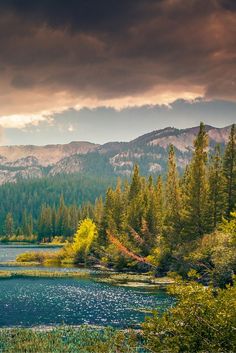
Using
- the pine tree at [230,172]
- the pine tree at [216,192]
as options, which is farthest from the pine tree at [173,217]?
the pine tree at [230,172]

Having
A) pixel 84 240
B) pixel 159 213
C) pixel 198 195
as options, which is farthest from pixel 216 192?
pixel 84 240

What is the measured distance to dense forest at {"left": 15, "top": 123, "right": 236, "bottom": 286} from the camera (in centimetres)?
6941

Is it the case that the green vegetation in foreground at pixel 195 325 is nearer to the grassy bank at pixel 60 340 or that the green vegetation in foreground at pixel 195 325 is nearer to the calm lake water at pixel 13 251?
the grassy bank at pixel 60 340

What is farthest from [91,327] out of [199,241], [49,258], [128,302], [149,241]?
[49,258]

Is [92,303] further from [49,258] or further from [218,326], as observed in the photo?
[49,258]

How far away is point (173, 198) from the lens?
293 ft

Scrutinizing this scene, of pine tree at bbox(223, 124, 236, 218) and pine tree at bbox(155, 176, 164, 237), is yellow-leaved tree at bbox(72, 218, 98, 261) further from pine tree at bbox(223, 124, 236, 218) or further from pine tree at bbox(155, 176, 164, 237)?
pine tree at bbox(223, 124, 236, 218)

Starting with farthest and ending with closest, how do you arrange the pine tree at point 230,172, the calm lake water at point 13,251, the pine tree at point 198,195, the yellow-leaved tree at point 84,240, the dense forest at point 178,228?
the calm lake water at point 13,251, the yellow-leaved tree at point 84,240, the pine tree at point 230,172, the pine tree at point 198,195, the dense forest at point 178,228

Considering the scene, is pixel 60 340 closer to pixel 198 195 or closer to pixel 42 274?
pixel 42 274

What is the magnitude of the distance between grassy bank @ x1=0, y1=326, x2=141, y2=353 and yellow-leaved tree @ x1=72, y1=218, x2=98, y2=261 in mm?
68937

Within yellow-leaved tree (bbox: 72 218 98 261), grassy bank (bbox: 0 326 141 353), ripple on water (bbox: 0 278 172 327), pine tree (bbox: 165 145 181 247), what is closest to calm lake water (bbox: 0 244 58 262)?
yellow-leaved tree (bbox: 72 218 98 261)

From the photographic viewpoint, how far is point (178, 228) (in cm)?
8625

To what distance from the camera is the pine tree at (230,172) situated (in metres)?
82.8

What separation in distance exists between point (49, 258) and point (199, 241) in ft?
154
